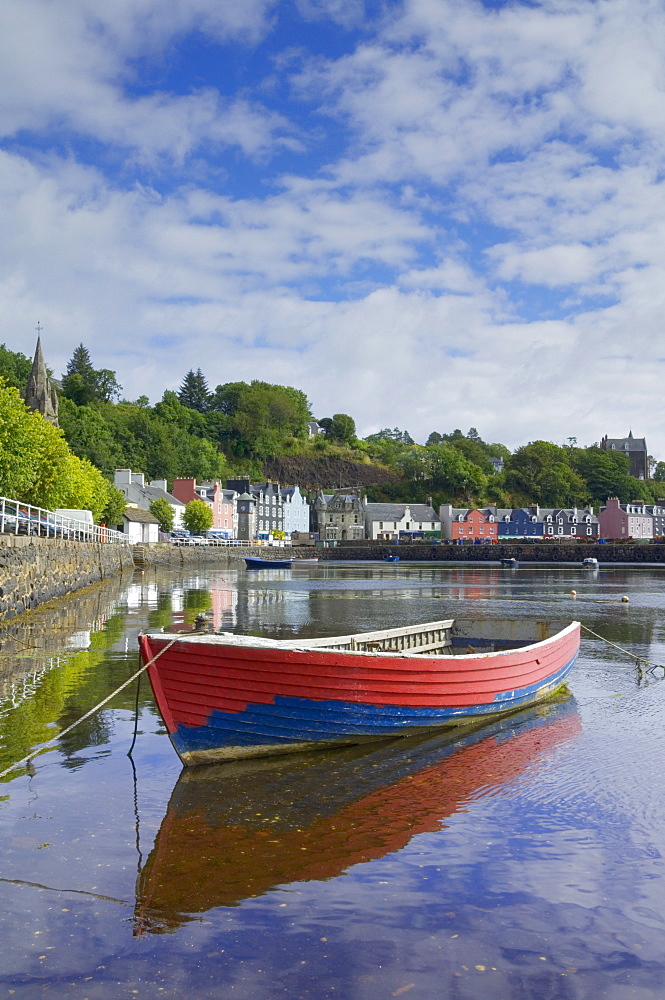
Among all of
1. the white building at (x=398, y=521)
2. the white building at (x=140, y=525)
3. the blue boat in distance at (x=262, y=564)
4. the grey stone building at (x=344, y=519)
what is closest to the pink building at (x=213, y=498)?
the white building at (x=140, y=525)

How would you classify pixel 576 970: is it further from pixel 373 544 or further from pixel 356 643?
pixel 373 544

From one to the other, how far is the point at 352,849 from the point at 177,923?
2410 mm

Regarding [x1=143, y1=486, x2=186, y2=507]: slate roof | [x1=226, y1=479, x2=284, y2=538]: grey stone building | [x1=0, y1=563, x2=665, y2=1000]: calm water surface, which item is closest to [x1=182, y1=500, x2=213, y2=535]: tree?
[x1=143, y1=486, x2=186, y2=507]: slate roof

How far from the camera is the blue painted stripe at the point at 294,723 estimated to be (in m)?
11.4

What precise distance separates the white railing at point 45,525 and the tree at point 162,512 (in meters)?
32.7

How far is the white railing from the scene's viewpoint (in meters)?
32.8

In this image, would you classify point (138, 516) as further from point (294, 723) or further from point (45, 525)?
point (294, 723)

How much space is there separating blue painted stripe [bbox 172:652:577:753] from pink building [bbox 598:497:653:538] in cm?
14604

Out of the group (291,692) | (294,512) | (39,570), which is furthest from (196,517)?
(291,692)

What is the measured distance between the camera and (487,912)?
24.1 feet

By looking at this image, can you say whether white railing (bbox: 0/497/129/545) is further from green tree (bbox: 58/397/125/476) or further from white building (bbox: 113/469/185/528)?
green tree (bbox: 58/397/125/476)

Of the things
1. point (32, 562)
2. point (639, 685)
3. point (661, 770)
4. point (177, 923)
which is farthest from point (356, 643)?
point (32, 562)

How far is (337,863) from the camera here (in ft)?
27.6

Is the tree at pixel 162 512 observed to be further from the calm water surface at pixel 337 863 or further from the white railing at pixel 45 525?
the calm water surface at pixel 337 863
